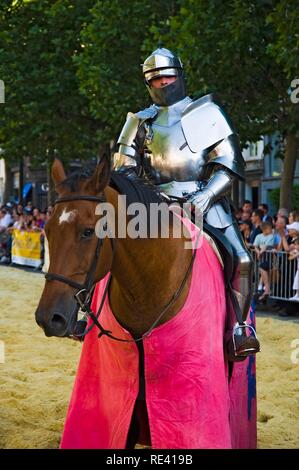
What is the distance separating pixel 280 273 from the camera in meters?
12.3

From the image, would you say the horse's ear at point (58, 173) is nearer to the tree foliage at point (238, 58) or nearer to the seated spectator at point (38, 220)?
the tree foliage at point (238, 58)

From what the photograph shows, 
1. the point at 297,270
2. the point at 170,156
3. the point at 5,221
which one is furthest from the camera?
the point at 5,221

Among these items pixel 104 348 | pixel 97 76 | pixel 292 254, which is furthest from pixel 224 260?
pixel 97 76

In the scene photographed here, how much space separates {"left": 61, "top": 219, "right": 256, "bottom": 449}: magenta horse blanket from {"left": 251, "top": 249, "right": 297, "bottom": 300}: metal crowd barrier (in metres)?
7.76

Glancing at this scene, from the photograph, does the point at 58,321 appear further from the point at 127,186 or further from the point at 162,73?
the point at 162,73

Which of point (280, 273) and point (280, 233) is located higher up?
point (280, 233)

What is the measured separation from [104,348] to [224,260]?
863 millimetres

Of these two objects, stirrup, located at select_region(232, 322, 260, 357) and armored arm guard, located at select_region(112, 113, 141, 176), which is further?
armored arm guard, located at select_region(112, 113, 141, 176)

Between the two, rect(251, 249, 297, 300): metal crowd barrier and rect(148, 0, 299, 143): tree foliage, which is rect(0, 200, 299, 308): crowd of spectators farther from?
rect(148, 0, 299, 143): tree foliage

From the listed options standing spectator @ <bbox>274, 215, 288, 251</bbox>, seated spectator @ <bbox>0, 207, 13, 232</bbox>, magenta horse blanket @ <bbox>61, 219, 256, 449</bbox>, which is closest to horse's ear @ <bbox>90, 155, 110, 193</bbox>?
magenta horse blanket @ <bbox>61, 219, 256, 449</bbox>

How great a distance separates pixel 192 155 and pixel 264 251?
8.17 metres

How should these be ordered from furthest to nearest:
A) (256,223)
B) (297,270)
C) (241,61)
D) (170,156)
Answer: (241,61), (256,223), (297,270), (170,156)

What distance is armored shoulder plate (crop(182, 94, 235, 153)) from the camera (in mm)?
4539

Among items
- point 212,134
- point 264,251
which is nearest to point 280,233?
point 264,251
